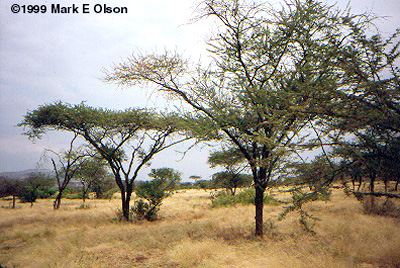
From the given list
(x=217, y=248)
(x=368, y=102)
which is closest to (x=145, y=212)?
(x=217, y=248)

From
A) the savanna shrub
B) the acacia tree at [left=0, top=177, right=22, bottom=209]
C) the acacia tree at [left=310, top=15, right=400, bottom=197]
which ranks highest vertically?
the acacia tree at [left=310, top=15, right=400, bottom=197]

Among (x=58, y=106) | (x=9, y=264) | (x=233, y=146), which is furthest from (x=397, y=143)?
(x=58, y=106)

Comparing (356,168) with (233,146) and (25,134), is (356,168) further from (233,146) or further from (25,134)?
(25,134)

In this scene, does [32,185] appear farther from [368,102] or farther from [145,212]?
[368,102]

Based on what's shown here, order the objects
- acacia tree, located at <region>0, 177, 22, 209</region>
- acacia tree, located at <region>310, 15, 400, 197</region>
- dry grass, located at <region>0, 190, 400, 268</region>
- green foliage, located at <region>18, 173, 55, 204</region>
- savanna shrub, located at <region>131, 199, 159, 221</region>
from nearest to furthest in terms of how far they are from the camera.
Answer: acacia tree, located at <region>310, 15, 400, 197</region> → dry grass, located at <region>0, 190, 400, 268</region> → savanna shrub, located at <region>131, 199, 159, 221</region> → acacia tree, located at <region>0, 177, 22, 209</region> → green foliage, located at <region>18, 173, 55, 204</region>

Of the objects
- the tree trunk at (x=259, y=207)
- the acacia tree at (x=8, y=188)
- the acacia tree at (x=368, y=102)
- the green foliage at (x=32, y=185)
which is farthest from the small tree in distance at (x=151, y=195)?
the green foliage at (x=32, y=185)

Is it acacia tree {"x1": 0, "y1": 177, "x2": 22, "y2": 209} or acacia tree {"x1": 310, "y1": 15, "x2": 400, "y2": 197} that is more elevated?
acacia tree {"x1": 310, "y1": 15, "x2": 400, "y2": 197}

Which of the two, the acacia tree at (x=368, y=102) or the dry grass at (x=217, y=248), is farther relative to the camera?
the dry grass at (x=217, y=248)

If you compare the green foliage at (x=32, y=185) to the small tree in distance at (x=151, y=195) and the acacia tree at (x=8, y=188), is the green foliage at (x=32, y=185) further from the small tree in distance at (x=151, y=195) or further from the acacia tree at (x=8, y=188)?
the small tree in distance at (x=151, y=195)

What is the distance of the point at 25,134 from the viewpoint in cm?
1380

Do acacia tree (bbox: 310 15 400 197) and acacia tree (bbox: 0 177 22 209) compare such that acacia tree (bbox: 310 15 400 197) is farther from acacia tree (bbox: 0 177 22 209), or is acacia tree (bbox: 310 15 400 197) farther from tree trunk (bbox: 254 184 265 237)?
acacia tree (bbox: 0 177 22 209)

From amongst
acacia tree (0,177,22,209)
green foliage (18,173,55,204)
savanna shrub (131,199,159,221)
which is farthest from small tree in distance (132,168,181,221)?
green foliage (18,173,55,204)

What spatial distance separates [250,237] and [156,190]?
7873 mm

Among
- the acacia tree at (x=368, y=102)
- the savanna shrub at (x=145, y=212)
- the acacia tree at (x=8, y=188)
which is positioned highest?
the acacia tree at (x=368, y=102)
